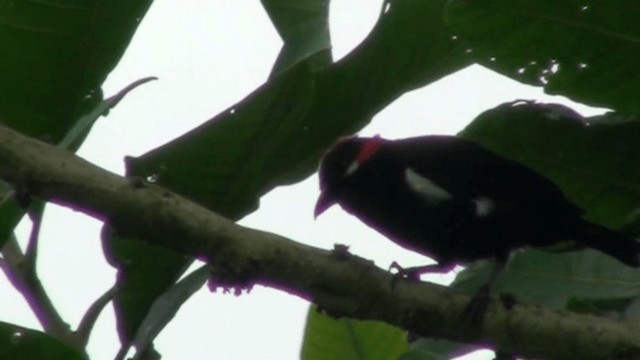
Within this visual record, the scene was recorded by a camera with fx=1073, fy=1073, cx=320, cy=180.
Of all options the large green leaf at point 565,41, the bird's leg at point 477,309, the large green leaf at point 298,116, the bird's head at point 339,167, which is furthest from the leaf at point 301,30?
the bird's head at point 339,167

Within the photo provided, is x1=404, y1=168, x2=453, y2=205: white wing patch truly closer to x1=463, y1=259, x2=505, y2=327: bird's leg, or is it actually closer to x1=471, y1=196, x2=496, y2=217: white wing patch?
x1=471, y1=196, x2=496, y2=217: white wing patch

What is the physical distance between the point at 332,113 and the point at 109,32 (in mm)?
428

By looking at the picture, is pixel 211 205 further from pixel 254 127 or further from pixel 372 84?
pixel 372 84

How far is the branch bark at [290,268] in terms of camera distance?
147 centimetres

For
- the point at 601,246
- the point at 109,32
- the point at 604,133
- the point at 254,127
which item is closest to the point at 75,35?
the point at 109,32

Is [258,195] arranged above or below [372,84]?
below

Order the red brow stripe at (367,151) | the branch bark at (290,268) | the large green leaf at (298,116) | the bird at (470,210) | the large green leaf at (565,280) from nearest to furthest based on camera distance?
1. the branch bark at (290,268)
2. the large green leaf at (298,116)
3. the large green leaf at (565,280)
4. the bird at (470,210)
5. the red brow stripe at (367,151)

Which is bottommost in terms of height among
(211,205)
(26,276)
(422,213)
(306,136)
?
(26,276)

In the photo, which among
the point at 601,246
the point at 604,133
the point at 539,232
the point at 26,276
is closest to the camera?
the point at 26,276

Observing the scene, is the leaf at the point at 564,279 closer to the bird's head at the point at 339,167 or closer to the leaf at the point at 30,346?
the bird's head at the point at 339,167

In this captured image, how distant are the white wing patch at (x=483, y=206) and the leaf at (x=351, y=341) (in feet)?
1.55

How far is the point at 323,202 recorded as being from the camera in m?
2.99

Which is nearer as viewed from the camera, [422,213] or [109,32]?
[109,32]

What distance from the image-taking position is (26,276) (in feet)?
5.70
